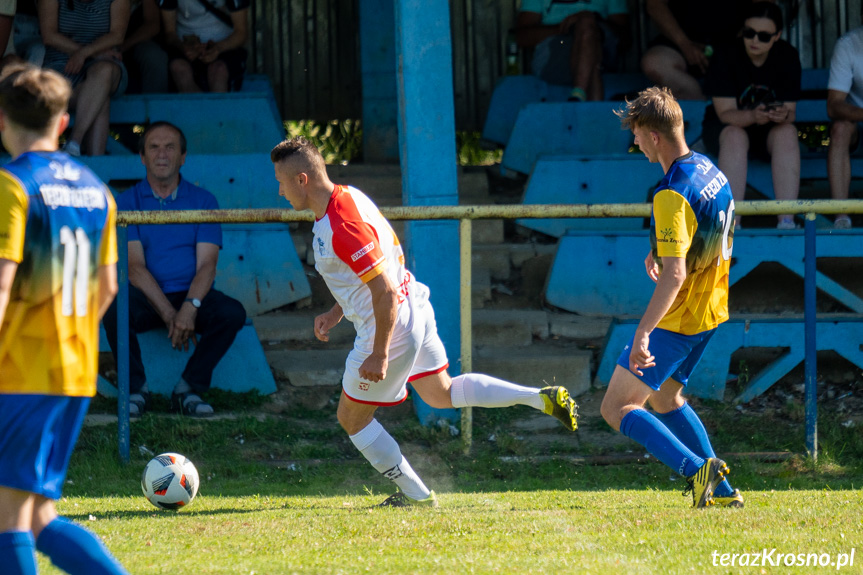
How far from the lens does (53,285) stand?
8.92 ft

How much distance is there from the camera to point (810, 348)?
5457 mm

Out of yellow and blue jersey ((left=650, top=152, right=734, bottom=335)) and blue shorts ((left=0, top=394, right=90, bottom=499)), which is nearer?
blue shorts ((left=0, top=394, right=90, bottom=499))

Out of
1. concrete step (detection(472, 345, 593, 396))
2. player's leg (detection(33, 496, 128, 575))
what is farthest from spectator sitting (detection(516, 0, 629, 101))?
player's leg (detection(33, 496, 128, 575))

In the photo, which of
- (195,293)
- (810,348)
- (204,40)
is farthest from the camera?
(204,40)

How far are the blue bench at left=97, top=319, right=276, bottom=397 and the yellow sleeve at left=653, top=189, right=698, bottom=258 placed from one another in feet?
10.4

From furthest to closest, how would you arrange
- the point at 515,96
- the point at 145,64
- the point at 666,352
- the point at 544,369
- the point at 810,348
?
the point at 515,96 → the point at 145,64 → the point at 544,369 → the point at 810,348 → the point at 666,352

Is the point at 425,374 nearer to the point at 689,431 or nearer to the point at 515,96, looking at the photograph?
the point at 689,431

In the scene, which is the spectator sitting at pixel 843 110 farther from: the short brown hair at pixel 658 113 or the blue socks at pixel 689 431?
the short brown hair at pixel 658 113

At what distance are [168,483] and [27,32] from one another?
5.75 meters

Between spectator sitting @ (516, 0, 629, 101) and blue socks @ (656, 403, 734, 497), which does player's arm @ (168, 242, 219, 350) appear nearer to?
Result: blue socks @ (656, 403, 734, 497)

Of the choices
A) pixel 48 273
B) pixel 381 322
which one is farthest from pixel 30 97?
pixel 381 322

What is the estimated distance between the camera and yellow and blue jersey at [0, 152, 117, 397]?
2.64m

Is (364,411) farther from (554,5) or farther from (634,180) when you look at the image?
(554,5)

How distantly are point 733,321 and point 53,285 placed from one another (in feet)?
15.3
